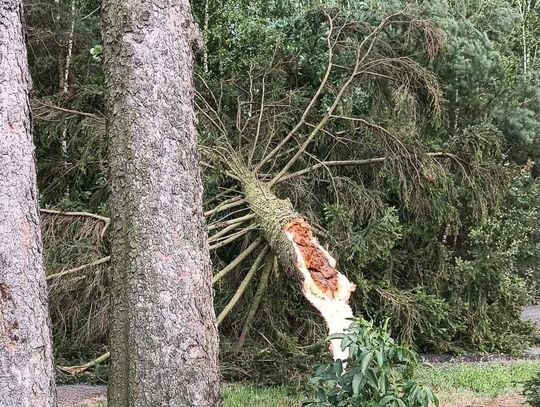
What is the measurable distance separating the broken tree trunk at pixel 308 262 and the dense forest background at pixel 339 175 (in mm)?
573

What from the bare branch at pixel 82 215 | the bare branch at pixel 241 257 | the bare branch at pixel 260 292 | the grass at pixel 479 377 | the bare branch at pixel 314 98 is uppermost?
the bare branch at pixel 314 98

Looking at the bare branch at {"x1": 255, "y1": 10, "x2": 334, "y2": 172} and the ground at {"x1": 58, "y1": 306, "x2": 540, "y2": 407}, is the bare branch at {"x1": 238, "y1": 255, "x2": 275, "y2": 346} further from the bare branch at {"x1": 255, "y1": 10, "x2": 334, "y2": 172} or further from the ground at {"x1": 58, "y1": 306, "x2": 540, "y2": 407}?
the bare branch at {"x1": 255, "y1": 10, "x2": 334, "y2": 172}

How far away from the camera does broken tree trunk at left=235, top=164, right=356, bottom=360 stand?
488cm

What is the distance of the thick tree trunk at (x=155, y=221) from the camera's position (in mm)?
2754

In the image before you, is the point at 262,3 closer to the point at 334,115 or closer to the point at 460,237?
the point at 334,115

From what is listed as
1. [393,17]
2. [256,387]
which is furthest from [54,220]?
[393,17]

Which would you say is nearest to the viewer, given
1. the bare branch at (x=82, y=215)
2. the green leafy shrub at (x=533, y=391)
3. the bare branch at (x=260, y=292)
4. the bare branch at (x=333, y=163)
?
the green leafy shrub at (x=533, y=391)

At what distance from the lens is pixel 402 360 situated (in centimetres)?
295

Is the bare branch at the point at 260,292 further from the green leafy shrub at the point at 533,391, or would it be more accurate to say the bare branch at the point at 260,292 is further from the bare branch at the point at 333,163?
the green leafy shrub at the point at 533,391

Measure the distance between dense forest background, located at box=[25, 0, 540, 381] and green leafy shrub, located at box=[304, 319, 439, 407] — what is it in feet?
8.88

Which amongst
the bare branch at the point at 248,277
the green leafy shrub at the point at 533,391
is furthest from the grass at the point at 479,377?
the bare branch at the point at 248,277

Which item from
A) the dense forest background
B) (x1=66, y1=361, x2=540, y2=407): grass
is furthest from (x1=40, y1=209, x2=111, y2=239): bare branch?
(x1=66, y1=361, x2=540, y2=407): grass

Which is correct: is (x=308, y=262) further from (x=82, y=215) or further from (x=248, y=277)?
(x=82, y=215)

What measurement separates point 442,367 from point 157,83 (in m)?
4.89
